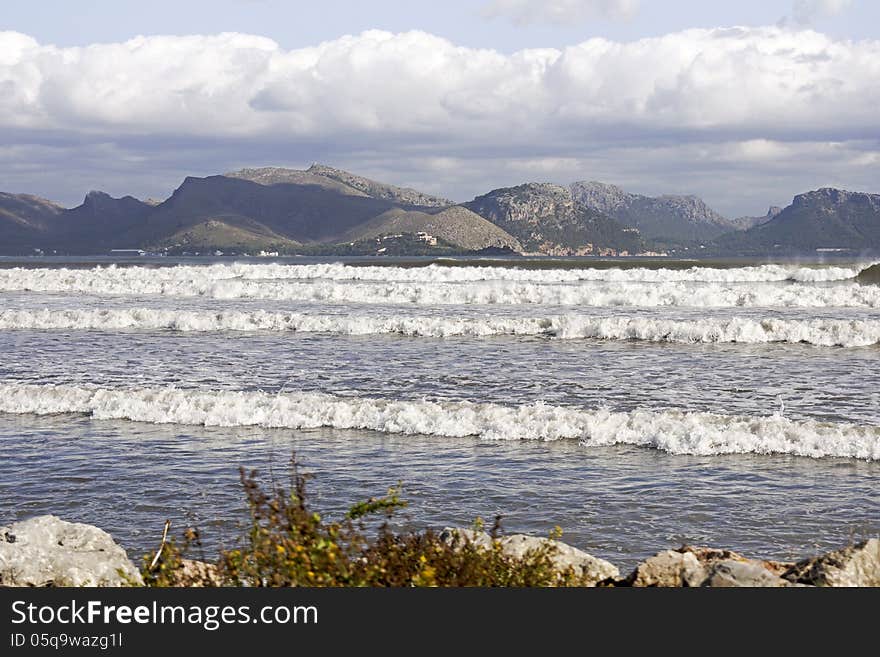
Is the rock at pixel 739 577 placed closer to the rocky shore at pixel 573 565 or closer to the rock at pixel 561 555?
the rocky shore at pixel 573 565

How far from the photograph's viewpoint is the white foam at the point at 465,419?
12.4 metres

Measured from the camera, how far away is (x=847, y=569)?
5.70 meters

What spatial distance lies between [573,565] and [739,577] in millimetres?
1255

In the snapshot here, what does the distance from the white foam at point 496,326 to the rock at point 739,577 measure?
821 inches

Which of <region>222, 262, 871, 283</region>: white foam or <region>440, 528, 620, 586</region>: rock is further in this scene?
<region>222, 262, 871, 283</region>: white foam

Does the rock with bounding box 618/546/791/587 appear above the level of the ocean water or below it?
above

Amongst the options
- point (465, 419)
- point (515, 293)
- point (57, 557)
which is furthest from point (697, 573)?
point (515, 293)

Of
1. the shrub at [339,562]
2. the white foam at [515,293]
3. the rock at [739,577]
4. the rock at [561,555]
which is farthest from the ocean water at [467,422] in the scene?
the white foam at [515,293]

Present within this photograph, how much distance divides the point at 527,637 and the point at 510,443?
28.7ft

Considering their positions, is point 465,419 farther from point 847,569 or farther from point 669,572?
point 847,569

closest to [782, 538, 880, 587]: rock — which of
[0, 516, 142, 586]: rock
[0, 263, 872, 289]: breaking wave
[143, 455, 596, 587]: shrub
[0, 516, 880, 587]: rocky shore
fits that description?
[0, 516, 880, 587]: rocky shore

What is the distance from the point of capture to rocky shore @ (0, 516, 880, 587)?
18.5 ft

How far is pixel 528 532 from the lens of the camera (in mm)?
8742

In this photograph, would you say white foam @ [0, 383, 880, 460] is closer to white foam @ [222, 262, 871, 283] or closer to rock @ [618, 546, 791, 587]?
rock @ [618, 546, 791, 587]
